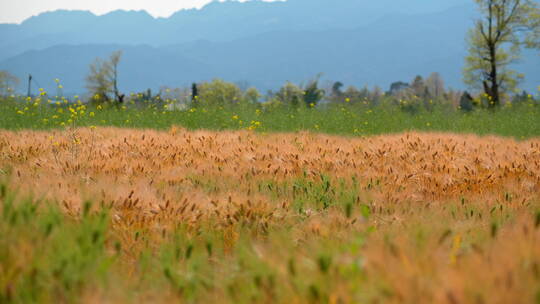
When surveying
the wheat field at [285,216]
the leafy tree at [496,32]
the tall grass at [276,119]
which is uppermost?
the leafy tree at [496,32]

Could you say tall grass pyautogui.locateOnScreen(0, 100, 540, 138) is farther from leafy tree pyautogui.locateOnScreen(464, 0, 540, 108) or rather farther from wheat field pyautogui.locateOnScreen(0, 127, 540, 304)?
leafy tree pyautogui.locateOnScreen(464, 0, 540, 108)

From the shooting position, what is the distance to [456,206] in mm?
5180

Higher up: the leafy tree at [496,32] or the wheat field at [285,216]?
the leafy tree at [496,32]

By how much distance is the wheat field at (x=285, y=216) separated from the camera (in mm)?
1891

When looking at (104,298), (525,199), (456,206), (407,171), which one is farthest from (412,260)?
(407,171)

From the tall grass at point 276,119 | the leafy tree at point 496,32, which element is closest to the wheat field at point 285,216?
the tall grass at point 276,119

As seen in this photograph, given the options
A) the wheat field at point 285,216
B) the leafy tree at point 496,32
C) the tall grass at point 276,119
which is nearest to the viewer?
the wheat field at point 285,216

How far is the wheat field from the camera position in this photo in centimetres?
189

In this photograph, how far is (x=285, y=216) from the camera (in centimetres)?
447

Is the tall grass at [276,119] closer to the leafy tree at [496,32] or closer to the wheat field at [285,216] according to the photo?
the wheat field at [285,216]

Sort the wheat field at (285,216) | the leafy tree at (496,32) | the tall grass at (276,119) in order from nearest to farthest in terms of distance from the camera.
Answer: the wheat field at (285,216)
the tall grass at (276,119)
the leafy tree at (496,32)

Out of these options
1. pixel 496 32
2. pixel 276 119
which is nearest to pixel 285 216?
pixel 276 119

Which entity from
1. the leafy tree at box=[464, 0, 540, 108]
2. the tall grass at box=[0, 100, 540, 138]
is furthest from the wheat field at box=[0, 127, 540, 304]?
the leafy tree at box=[464, 0, 540, 108]

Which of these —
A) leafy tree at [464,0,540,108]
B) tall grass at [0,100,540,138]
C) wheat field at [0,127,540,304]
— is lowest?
wheat field at [0,127,540,304]
